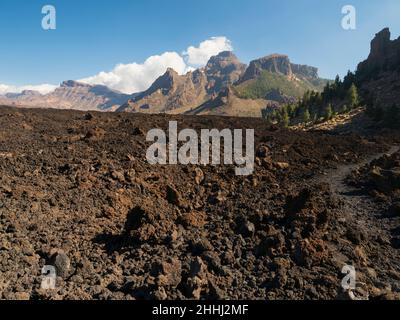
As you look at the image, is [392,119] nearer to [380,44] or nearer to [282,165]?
[282,165]

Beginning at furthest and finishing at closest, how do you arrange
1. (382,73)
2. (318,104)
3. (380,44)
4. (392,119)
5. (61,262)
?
(380,44), (382,73), (318,104), (392,119), (61,262)

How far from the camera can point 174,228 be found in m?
12.0

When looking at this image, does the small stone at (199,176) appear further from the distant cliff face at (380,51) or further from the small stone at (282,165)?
the distant cliff face at (380,51)

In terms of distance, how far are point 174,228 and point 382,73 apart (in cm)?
10792

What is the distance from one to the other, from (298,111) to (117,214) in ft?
258

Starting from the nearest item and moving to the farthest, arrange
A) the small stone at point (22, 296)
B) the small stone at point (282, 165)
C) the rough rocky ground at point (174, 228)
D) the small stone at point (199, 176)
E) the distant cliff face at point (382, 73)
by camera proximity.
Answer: the small stone at point (22, 296)
the rough rocky ground at point (174, 228)
the small stone at point (199, 176)
the small stone at point (282, 165)
the distant cliff face at point (382, 73)

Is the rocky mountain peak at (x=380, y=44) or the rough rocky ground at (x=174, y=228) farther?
the rocky mountain peak at (x=380, y=44)

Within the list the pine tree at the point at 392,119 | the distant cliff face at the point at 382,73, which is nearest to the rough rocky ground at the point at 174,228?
the pine tree at the point at 392,119

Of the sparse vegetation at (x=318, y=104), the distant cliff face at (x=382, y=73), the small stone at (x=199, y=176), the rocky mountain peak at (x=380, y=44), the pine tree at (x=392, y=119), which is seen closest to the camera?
the small stone at (x=199, y=176)

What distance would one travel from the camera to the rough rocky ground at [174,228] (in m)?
8.86

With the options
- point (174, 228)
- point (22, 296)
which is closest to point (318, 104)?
point (174, 228)

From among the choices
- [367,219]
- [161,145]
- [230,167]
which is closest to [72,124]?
[161,145]

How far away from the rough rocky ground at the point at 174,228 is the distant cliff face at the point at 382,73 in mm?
59189

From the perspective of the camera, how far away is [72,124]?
25797mm
